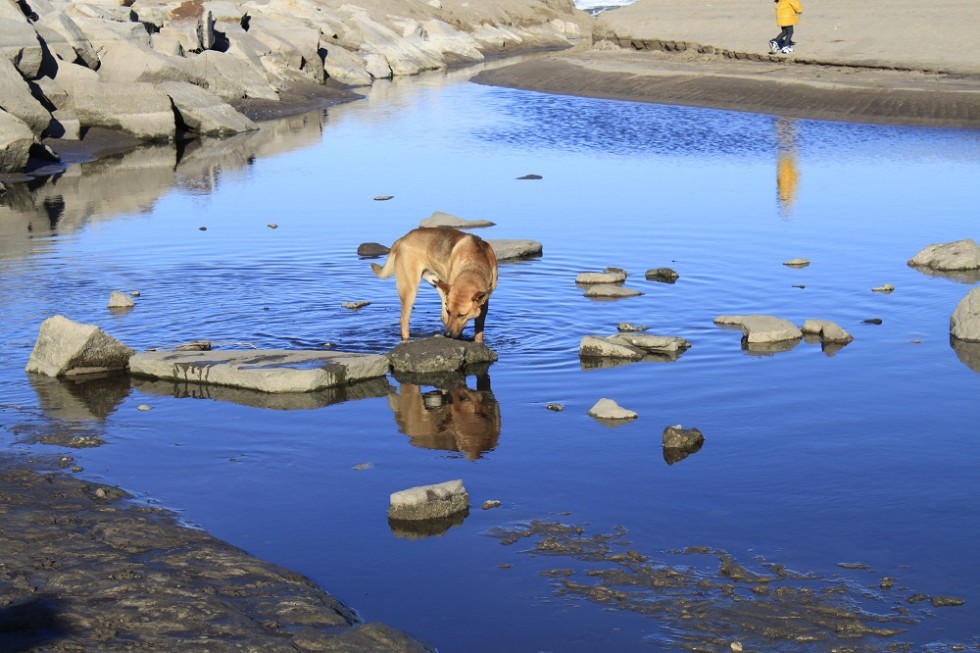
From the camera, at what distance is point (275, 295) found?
14.1m

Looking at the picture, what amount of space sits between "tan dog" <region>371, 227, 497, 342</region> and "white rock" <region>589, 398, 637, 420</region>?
174 cm

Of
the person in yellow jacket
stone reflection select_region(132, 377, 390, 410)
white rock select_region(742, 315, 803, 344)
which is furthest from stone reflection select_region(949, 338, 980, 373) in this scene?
the person in yellow jacket

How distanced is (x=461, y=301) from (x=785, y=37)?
30.7 meters

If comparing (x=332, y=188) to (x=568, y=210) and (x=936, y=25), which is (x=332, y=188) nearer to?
(x=568, y=210)

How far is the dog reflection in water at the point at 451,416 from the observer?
378 inches

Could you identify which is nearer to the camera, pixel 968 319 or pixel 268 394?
pixel 268 394

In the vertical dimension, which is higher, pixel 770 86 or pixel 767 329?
pixel 770 86

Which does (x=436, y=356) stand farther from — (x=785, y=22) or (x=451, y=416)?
(x=785, y=22)

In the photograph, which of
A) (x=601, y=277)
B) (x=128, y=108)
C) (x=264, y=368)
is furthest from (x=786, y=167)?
(x=264, y=368)

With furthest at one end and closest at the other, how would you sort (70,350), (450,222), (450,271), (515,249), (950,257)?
(450,222) → (515,249) → (950,257) → (450,271) → (70,350)

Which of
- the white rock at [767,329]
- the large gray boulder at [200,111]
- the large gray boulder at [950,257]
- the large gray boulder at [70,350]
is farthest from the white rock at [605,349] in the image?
the large gray boulder at [200,111]

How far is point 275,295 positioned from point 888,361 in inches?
245

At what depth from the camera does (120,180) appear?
82.9ft

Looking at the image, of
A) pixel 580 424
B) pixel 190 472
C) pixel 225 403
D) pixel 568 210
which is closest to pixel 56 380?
pixel 225 403
